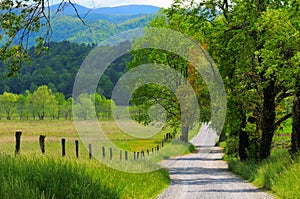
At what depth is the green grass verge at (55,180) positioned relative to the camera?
9.64 meters

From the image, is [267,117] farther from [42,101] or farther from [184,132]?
[42,101]

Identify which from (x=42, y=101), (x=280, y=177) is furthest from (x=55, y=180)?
(x=42, y=101)

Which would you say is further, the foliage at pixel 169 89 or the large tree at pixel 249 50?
the foliage at pixel 169 89

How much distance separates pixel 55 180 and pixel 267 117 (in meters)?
18.8

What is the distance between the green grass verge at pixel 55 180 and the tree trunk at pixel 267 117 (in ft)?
47.9

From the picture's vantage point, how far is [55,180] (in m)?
11.2

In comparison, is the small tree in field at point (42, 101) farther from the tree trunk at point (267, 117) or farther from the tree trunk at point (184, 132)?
the tree trunk at point (267, 117)

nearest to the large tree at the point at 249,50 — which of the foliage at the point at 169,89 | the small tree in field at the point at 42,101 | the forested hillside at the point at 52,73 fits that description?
the foliage at the point at 169,89

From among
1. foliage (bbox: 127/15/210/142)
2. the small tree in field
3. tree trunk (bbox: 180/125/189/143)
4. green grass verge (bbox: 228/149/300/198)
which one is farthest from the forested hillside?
green grass verge (bbox: 228/149/300/198)

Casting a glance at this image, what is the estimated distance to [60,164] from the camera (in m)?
12.3

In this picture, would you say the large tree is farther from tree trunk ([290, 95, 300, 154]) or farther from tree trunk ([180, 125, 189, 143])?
tree trunk ([180, 125, 189, 143])

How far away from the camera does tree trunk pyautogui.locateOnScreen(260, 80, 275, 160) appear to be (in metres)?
27.4

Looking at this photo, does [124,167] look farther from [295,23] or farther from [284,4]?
[284,4]

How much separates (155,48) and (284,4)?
24388 mm
